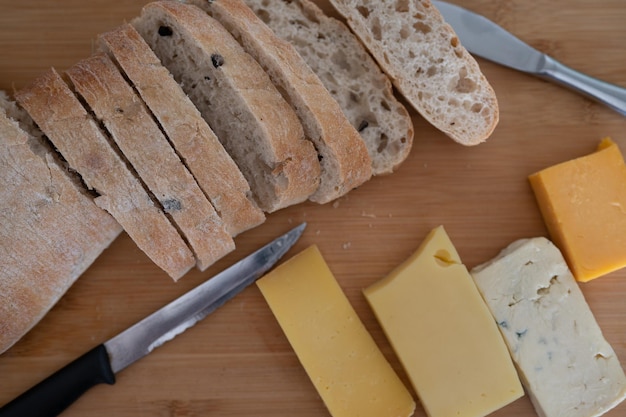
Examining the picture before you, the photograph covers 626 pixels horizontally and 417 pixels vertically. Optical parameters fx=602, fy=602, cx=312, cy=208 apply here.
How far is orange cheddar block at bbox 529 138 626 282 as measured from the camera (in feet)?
7.73

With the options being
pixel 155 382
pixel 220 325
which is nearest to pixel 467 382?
pixel 220 325

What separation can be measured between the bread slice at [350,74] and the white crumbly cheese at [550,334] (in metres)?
0.62

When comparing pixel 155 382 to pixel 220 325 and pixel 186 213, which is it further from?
pixel 186 213

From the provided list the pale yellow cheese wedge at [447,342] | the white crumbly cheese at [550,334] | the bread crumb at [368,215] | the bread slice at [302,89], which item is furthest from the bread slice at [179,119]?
the white crumbly cheese at [550,334]

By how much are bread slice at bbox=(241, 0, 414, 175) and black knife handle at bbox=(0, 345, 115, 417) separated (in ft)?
4.19

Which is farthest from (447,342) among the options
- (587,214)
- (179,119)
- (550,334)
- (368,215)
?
(179,119)

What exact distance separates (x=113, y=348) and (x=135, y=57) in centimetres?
109

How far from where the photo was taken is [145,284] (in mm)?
2402

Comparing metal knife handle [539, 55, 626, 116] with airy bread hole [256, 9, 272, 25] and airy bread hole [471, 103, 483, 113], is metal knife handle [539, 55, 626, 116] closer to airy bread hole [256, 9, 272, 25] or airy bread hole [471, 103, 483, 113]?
airy bread hole [471, 103, 483, 113]

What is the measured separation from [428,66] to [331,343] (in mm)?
1138

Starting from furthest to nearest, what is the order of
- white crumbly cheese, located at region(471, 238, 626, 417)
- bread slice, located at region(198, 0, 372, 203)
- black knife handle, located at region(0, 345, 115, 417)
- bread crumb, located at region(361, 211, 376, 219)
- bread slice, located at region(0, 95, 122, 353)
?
bread crumb, located at region(361, 211, 376, 219) → white crumbly cheese, located at region(471, 238, 626, 417) → black knife handle, located at region(0, 345, 115, 417) → bread slice, located at region(198, 0, 372, 203) → bread slice, located at region(0, 95, 122, 353)

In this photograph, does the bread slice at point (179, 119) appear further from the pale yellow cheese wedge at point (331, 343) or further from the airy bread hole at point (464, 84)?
the airy bread hole at point (464, 84)

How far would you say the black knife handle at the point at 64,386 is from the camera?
2.22 meters

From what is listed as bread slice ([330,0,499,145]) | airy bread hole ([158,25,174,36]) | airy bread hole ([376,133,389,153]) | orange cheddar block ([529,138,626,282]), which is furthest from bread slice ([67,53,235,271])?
orange cheddar block ([529,138,626,282])
